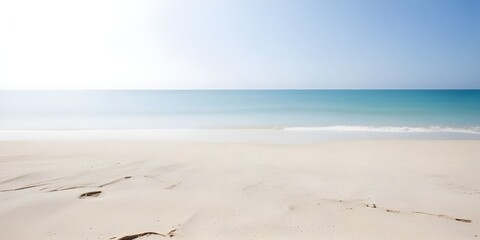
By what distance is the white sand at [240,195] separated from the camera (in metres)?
3.58

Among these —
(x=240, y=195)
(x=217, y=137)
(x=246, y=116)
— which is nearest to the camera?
(x=240, y=195)

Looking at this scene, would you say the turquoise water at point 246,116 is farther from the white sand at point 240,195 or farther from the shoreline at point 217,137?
the white sand at point 240,195

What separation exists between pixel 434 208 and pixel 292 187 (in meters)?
2.32

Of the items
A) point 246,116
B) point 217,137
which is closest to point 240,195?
point 217,137

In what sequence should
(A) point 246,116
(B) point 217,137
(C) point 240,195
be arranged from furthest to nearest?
(A) point 246,116, (B) point 217,137, (C) point 240,195

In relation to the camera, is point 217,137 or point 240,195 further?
point 217,137

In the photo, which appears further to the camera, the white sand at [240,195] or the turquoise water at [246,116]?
the turquoise water at [246,116]

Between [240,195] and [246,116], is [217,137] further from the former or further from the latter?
[246,116]

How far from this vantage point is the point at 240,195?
4.74 metres

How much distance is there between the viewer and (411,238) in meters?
3.39

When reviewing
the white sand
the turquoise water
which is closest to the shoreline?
the turquoise water

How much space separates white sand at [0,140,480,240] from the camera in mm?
3576

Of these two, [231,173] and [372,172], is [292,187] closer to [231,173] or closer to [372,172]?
[231,173]

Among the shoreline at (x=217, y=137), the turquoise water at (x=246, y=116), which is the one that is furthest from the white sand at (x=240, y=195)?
the turquoise water at (x=246, y=116)
